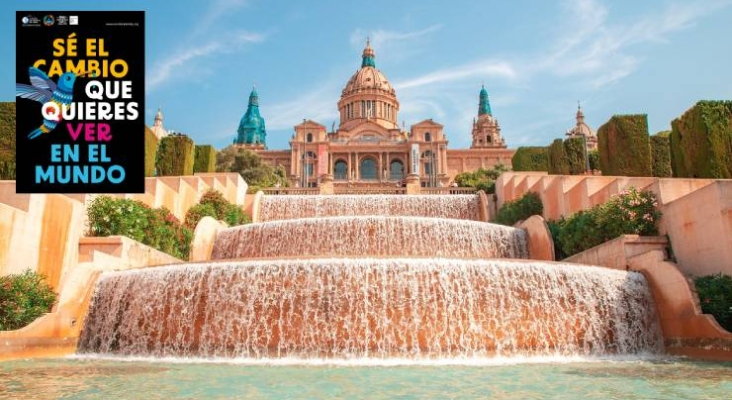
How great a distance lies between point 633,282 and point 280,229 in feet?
32.1

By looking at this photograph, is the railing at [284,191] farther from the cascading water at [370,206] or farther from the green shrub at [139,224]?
the green shrub at [139,224]

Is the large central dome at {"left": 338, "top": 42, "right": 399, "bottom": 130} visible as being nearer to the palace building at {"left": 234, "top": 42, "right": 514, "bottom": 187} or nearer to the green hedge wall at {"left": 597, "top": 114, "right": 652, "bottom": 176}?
the palace building at {"left": 234, "top": 42, "right": 514, "bottom": 187}

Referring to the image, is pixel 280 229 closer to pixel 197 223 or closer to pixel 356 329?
pixel 197 223

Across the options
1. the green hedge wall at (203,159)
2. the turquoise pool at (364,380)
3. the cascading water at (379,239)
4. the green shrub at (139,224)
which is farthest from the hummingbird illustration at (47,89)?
the green hedge wall at (203,159)

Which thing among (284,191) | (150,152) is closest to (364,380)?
(150,152)

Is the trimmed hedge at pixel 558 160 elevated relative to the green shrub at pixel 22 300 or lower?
elevated

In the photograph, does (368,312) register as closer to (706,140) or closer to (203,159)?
(706,140)

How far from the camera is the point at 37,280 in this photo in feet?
34.3

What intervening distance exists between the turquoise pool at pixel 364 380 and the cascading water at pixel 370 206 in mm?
13866

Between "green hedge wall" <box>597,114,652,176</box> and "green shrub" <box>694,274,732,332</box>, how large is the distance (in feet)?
40.1

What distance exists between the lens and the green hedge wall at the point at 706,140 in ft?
56.4

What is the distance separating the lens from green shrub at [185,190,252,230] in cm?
1919

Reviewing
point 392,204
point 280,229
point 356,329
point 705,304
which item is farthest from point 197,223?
point 705,304

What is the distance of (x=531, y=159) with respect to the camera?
3114 centimetres
